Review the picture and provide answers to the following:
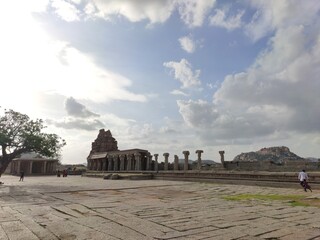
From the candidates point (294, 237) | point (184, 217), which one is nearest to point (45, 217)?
point (184, 217)

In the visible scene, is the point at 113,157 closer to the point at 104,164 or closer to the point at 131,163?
the point at 104,164

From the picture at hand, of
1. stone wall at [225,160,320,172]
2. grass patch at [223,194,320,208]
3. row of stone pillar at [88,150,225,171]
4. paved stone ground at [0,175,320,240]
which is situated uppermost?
row of stone pillar at [88,150,225,171]

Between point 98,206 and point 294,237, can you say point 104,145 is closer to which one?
point 98,206

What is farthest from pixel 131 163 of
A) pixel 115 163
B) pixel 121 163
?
pixel 115 163

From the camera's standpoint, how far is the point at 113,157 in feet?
170

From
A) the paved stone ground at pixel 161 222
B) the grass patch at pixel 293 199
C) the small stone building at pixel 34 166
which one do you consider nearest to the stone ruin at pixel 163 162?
the grass patch at pixel 293 199

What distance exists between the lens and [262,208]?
9836 millimetres

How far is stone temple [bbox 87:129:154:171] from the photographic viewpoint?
4412cm

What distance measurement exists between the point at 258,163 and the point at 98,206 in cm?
2190

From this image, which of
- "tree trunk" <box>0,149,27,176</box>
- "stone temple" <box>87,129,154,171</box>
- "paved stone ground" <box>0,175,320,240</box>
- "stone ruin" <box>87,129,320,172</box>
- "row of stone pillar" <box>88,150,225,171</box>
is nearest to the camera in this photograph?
"paved stone ground" <box>0,175,320,240</box>

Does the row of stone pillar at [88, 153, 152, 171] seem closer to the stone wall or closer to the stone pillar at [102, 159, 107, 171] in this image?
the stone pillar at [102, 159, 107, 171]

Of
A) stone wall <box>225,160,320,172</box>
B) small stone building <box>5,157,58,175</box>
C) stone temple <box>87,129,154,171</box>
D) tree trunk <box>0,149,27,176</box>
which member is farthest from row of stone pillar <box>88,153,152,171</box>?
tree trunk <box>0,149,27,176</box>

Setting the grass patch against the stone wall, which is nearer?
the grass patch

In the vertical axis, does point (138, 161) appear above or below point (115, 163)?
below
